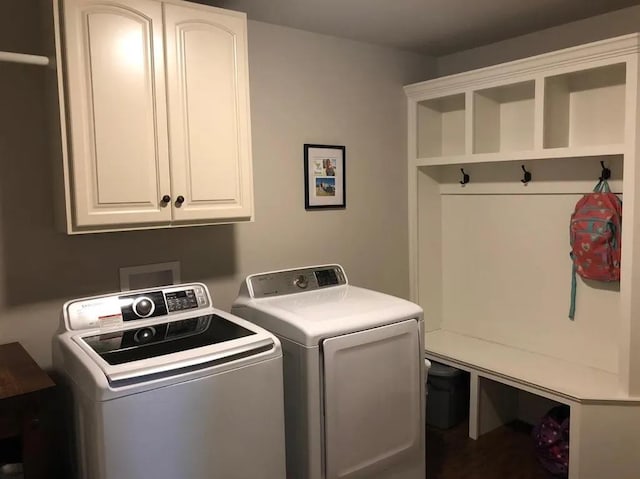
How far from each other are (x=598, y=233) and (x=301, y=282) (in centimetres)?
146

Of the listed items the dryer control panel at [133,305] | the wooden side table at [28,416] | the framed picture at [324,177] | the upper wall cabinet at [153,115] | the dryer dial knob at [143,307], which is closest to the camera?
the wooden side table at [28,416]

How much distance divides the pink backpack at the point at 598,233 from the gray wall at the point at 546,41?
755mm

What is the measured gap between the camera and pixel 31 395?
4.99 ft

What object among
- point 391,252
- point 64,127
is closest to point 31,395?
point 64,127

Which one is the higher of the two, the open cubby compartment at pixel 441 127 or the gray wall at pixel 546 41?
the gray wall at pixel 546 41

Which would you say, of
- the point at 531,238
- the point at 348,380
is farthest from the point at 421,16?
the point at 348,380

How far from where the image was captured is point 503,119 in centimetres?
311

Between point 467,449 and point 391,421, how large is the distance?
97 cm

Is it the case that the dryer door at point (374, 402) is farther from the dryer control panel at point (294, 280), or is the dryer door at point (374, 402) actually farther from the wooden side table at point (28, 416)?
the wooden side table at point (28, 416)

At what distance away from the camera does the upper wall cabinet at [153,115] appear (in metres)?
1.81

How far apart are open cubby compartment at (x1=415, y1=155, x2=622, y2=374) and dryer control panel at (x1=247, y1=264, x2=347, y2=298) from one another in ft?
2.99

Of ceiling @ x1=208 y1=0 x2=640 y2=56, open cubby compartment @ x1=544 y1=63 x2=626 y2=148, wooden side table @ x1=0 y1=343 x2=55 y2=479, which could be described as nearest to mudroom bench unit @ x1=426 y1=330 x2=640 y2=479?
open cubby compartment @ x1=544 y1=63 x2=626 y2=148

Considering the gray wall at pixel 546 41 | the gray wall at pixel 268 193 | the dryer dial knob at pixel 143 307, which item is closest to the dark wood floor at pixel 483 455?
the gray wall at pixel 268 193

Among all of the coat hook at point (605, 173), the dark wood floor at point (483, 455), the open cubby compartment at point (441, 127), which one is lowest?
the dark wood floor at point (483, 455)
